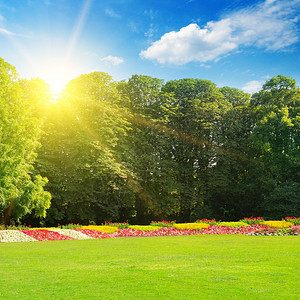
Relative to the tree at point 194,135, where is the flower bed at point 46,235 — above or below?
below

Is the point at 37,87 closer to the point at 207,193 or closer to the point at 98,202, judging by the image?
the point at 98,202

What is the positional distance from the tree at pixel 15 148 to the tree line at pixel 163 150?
10.9 ft

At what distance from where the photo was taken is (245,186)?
32.8 meters

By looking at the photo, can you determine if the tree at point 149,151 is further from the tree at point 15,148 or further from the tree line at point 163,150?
the tree at point 15,148

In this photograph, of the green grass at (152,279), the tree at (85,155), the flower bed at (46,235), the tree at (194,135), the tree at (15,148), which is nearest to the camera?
the green grass at (152,279)

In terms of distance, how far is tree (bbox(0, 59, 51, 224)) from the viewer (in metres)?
17.2

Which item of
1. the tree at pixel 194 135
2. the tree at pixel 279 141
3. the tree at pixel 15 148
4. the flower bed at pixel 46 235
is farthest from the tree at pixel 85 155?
the tree at pixel 279 141

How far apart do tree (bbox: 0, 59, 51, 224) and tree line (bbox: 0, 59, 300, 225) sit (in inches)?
131

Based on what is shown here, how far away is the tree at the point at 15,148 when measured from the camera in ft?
56.3

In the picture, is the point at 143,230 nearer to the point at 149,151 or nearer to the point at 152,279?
the point at 149,151

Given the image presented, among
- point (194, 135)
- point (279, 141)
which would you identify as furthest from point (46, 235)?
point (279, 141)

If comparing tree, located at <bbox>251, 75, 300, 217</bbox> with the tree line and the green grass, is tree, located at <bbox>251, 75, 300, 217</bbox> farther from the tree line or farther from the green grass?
the green grass

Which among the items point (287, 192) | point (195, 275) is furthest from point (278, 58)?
point (195, 275)

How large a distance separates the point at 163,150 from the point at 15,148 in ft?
58.0
